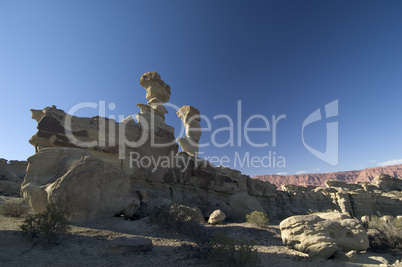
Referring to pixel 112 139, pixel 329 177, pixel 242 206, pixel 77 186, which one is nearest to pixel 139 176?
pixel 112 139

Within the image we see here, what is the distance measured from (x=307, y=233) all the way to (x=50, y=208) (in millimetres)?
6455

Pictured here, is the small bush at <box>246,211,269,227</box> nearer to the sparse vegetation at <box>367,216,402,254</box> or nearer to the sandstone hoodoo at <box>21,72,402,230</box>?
the sandstone hoodoo at <box>21,72,402,230</box>

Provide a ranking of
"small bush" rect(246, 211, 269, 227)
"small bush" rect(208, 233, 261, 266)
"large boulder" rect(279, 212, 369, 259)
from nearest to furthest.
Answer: "small bush" rect(208, 233, 261, 266) → "large boulder" rect(279, 212, 369, 259) → "small bush" rect(246, 211, 269, 227)

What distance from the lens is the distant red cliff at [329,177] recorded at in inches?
3927

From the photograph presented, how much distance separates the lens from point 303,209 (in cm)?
2277

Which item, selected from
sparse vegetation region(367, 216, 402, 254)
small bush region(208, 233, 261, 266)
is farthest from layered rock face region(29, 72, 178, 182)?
sparse vegetation region(367, 216, 402, 254)

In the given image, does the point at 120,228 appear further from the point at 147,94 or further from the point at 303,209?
the point at 303,209

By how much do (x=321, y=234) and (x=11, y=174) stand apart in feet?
75.3

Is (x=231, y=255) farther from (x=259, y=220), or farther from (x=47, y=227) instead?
(x=259, y=220)

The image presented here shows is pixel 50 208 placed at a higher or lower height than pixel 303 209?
higher

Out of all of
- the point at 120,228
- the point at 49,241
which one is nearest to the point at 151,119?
the point at 120,228

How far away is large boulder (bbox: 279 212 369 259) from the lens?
4.61 m

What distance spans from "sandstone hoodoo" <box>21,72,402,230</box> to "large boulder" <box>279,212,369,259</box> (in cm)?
464

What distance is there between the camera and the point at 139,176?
11.7m
